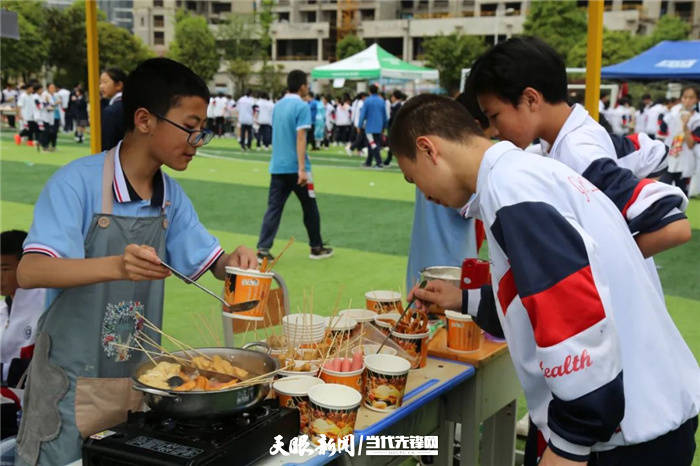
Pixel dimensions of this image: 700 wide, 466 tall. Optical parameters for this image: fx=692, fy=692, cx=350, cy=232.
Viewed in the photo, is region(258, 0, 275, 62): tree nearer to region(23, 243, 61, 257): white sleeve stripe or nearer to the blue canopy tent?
the blue canopy tent

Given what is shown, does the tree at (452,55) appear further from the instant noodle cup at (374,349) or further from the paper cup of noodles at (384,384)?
the paper cup of noodles at (384,384)

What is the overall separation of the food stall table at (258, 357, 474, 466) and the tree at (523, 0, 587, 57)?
46.3 m

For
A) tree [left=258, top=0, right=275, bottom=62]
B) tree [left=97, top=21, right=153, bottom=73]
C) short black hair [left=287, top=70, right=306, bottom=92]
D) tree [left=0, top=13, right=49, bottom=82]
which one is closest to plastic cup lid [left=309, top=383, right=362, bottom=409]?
short black hair [left=287, top=70, right=306, bottom=92]

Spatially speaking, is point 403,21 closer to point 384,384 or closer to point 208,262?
point 208,262

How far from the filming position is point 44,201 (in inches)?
85.7

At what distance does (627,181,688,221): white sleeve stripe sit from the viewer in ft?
6.70

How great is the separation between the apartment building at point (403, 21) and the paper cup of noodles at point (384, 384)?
5319 centimetres

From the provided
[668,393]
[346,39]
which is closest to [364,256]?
[668,393]

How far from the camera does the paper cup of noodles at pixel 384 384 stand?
2.15 m

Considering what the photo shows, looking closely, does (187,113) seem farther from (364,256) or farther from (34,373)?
(364,256)

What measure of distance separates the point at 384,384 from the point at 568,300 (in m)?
0.84

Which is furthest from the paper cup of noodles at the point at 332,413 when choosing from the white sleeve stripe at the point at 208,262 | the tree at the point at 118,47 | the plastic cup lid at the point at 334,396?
the tree at the point at 118,47

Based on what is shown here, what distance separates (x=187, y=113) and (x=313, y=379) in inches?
39.8

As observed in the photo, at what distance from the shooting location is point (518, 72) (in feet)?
7.38
